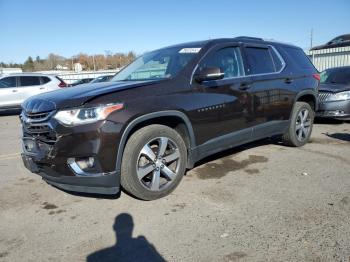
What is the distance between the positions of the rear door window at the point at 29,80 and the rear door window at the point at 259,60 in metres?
12.0

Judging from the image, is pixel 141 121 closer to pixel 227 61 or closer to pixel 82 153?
pixel 82 153

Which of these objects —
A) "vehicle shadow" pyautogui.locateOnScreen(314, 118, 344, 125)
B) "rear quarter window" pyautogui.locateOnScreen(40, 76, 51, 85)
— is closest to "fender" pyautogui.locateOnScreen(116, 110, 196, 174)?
"vehicle shadow" pyautogui.locateOnScreen(314, 118, 344, 125)

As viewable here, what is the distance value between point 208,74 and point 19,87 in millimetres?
12647

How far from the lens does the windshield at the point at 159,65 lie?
457 centimetres

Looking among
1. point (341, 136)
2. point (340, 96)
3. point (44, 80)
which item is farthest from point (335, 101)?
point (44, 80)

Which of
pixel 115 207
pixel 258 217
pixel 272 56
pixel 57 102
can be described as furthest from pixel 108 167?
Result: pixel 272 56

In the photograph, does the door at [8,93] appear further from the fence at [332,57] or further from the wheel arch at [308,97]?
the fence at [332,57]

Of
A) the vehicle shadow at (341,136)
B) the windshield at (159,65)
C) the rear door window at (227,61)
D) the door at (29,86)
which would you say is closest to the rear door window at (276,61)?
the rear door window at (227,61)

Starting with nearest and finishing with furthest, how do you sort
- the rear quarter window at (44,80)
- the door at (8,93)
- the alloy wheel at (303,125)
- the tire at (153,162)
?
the tire at (153,162), the alloy wheel at (303,125), the door at (8,93), the rear quarter window at (44,80)

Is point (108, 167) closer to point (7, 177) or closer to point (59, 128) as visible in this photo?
point (59, 128)

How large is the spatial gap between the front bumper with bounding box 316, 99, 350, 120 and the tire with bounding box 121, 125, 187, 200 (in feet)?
18.8

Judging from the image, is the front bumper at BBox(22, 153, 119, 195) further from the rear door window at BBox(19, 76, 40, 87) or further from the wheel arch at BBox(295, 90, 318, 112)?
the rear door window at BBox(19, 76, 40, 87)

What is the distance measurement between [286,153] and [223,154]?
106cm

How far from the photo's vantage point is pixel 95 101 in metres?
3.59
